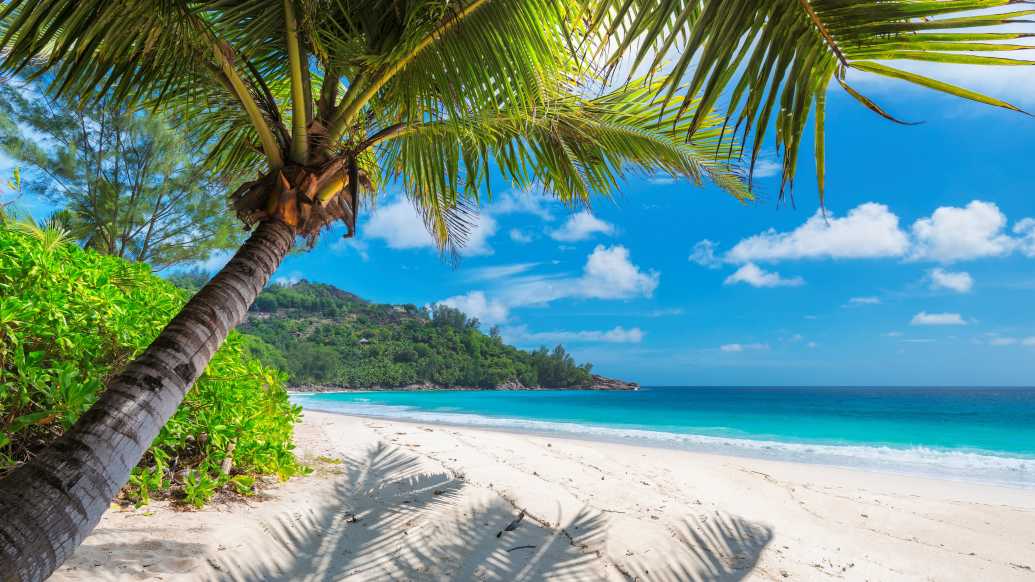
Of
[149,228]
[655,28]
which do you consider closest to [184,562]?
[655,28]

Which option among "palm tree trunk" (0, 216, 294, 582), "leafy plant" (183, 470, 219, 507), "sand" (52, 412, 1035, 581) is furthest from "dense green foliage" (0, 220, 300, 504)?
"palm tree trunk" (0, 216, 294, 582)

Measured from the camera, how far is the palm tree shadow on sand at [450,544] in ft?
8.38

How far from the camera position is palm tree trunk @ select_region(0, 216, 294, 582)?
4.59ft

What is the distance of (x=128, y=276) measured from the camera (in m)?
4.17

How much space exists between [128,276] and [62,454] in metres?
3.21

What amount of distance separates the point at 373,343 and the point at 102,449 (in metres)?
54.6

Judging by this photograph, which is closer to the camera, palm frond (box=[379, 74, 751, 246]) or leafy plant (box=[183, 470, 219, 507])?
leafy plant (box=[183, 470, 219, 507])

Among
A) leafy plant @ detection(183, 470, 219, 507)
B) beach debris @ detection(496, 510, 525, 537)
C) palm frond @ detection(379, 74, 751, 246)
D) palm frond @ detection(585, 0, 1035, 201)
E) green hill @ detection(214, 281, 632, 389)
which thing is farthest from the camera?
green hill @ detection(214, 281, 632, 389)

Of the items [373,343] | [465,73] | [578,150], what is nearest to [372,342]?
[373,343]

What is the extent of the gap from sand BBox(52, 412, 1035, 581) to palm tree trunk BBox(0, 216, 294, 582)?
82 centimetres

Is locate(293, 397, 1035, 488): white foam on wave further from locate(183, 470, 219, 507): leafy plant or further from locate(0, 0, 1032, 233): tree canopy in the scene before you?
locate(183, 470, 219, 507): leafy plant

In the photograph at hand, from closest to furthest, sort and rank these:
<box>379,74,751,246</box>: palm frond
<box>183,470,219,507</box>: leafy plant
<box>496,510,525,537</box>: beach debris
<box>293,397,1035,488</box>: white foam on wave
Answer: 1. <box>183,470,219,507</box>: leafy plant
2. <box>496,510,525,537</box>: beach debris
3. <box>379,74,751,246</box>: palm frond
4. <box>293,397,1035,488</box>: white foam on wave

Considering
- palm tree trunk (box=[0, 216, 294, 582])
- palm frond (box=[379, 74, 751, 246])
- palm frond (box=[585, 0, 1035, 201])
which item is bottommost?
palm tree trunk (box=[0, 216, 294, 582])

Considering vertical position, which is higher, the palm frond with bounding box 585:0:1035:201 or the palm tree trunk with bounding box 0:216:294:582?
the palm frond with bounding box 585:0:1035:201
